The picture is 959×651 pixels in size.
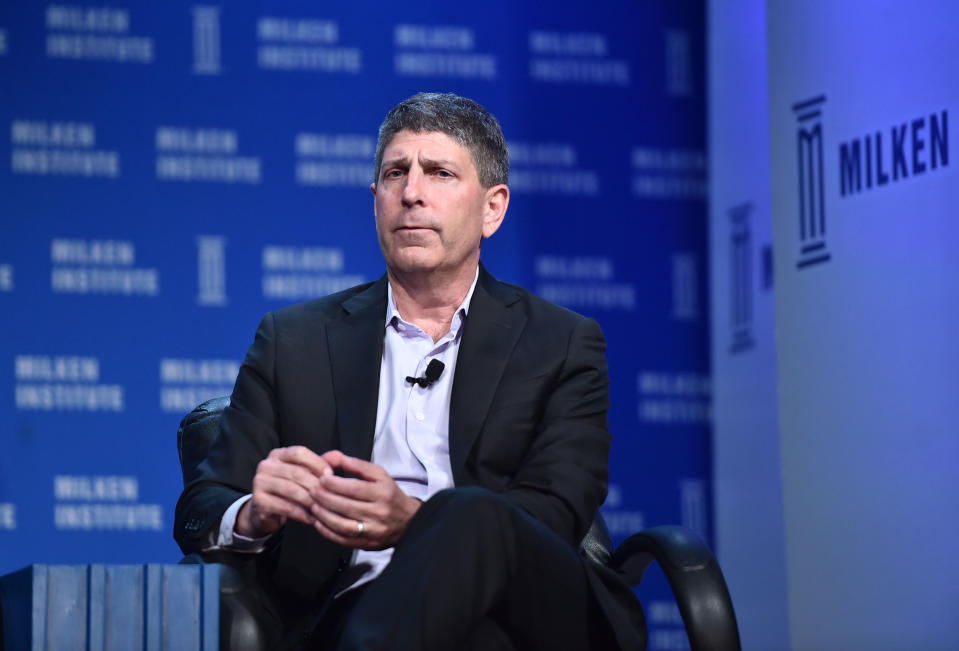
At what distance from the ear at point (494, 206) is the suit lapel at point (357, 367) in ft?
0.88

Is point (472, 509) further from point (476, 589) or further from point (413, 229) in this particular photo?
point (413, 229)

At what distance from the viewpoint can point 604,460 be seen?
2.27 m

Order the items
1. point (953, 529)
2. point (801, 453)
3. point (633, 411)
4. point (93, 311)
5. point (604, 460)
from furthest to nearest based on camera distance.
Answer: point (633, 411)
point (93, 311)
point (801, 453)
point (953, 529)
point (604, 460)

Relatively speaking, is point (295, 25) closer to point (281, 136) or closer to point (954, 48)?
point (281, 136)

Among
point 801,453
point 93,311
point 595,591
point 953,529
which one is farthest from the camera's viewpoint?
point 93,311

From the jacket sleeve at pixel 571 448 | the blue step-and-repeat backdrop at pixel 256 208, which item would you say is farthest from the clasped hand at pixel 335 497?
the blue step-and-repeat backdrop at pixel 256 208

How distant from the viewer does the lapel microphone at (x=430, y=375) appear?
90.2 inches

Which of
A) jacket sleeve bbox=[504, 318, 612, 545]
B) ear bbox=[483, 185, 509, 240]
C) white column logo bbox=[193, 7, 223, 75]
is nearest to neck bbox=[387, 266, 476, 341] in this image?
ear bbox=[483, 185, 509, 240]

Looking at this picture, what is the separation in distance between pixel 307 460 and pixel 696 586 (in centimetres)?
65

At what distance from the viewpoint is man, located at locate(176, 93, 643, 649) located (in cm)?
183

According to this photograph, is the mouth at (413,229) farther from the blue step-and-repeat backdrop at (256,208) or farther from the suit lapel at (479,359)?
the blue step-and-repeat backdrop at (256,208)

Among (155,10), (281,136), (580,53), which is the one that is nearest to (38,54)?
(155,10)

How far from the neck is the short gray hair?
206 mm

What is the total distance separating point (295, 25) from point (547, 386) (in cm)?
240
